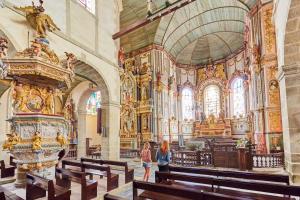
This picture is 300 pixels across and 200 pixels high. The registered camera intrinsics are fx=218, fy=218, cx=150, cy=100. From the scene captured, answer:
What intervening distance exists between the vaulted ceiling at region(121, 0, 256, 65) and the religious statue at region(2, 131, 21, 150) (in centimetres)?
1342

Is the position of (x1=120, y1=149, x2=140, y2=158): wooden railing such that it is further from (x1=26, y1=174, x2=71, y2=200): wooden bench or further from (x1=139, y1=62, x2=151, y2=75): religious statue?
(x1=26, y1=174, x2=71, y2=200): wooden bench

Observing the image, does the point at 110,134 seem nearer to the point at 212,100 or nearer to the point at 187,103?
the point at 187,103

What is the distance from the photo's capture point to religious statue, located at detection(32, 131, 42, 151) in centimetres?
549

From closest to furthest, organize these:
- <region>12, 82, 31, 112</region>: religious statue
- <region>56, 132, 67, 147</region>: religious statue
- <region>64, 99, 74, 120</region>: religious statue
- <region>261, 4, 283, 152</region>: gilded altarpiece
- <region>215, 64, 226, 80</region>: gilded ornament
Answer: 1. <region>12, 82, 31, 112</region>: religious statue
2. <region>56, 132, 67, 147</region>: religious statue
3. <region>261, 4, 283, 152</region>: gilded altarpiece
4. <region>64, 99, 74, 120</region>: religious statue
5. <region>215, 64, 226, 80</region>: gilded ornament

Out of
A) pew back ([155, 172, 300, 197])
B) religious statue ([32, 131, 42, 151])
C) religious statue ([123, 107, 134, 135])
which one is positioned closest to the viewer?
pew back ([155, 172, 300, 197])

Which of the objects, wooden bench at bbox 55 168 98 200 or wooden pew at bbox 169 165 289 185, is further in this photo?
wooden bench at bbox 55 168 98 200

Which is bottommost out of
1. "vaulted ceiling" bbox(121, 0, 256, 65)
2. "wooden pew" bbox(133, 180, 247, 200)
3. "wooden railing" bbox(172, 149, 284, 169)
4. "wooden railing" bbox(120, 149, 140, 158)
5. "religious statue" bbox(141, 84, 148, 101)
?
"wooden railing" bbox(120, 149, 140, 158)

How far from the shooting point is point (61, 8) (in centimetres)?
848

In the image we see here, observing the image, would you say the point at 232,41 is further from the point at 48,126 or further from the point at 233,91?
the point at 48,126

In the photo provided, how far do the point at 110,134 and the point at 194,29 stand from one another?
1435 centimetres

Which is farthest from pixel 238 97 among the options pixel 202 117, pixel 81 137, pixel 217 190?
pixel 217 190

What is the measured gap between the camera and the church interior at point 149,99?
535cm

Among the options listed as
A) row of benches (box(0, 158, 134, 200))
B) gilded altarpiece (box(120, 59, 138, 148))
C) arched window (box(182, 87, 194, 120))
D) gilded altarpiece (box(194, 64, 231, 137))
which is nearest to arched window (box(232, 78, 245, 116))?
gilded altarpiece (box(194, 64, 231, 137))

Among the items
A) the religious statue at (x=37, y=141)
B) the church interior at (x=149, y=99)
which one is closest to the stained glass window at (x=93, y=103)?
the church interior at (x=149, y=99)
